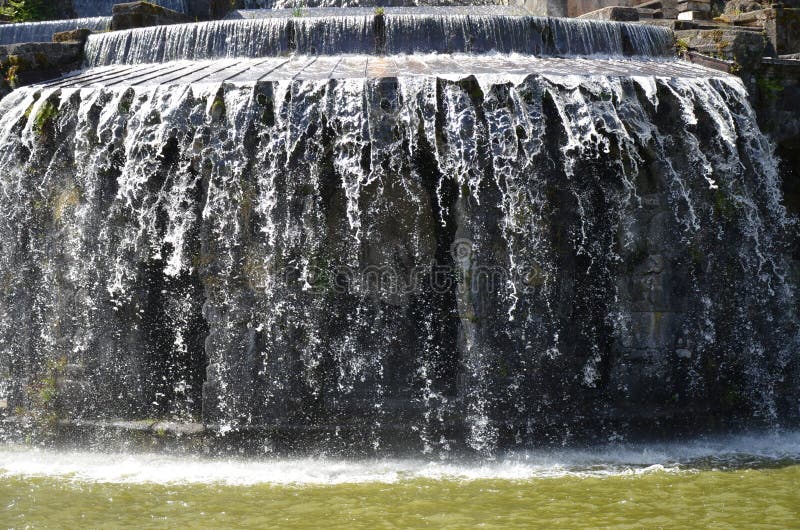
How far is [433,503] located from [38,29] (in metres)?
8.15

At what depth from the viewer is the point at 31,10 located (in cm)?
1350

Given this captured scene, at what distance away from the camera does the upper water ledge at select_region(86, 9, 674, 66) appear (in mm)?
9094

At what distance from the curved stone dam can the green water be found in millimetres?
932

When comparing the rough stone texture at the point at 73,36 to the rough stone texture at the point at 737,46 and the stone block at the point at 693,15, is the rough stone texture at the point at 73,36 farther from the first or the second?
the stone block at the point at 693,15

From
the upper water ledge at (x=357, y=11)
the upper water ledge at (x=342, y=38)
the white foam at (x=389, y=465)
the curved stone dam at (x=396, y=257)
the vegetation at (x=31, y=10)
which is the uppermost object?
the vegetation at (x=31, y=10)

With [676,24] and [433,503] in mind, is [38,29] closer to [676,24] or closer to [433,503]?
[676,24]

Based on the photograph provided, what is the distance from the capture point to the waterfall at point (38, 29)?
10.9 metres

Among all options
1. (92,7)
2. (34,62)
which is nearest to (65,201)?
(34,62)

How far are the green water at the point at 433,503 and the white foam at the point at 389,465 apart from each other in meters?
0.17

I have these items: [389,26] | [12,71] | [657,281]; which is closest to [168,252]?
[12,71]

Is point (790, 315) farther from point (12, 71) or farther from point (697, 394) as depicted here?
point (12, 71)

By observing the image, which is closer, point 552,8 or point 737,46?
point 737,46

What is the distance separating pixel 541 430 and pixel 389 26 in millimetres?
4363

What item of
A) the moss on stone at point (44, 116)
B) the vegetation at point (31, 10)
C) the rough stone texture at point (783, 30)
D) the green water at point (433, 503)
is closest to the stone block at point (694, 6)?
the rough stone texture at point (783, 30)
